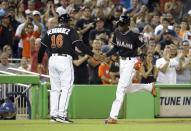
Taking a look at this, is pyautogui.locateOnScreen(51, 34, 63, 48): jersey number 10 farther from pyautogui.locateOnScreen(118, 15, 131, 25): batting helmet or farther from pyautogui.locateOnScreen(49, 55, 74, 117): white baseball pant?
pyautogui.locateOnScreen(118, 15, 131, 25): batting helmet

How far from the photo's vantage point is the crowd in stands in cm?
2017

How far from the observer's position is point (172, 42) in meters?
22.5

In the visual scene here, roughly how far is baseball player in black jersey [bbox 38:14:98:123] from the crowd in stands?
7.14ft

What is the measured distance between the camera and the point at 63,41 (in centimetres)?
1628

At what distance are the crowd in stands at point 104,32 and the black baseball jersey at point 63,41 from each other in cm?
219

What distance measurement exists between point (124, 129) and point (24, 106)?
4.52 metres

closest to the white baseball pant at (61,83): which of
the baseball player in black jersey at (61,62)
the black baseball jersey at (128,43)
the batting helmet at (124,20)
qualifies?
the baseball player in black jersey at (61,62)

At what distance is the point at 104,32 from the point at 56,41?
6.18 meters

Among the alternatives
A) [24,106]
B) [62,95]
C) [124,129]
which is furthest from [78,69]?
[124,129]

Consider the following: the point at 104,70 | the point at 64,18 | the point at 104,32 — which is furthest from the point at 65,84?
the point at 104,32

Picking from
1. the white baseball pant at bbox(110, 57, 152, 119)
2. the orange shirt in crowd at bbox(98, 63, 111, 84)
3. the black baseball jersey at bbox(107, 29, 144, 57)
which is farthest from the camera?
the orange shirt in crowd at bbox(98, 63, 111, 84)

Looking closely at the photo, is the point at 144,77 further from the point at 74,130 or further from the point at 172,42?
the point at 74,130

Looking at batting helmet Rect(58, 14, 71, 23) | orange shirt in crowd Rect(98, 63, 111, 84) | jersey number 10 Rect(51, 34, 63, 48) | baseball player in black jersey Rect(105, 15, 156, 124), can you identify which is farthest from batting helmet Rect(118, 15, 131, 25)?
orange shirt in crowd Rect(98, 63, 111, 84)

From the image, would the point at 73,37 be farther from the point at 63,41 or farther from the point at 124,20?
the point at 124,20
